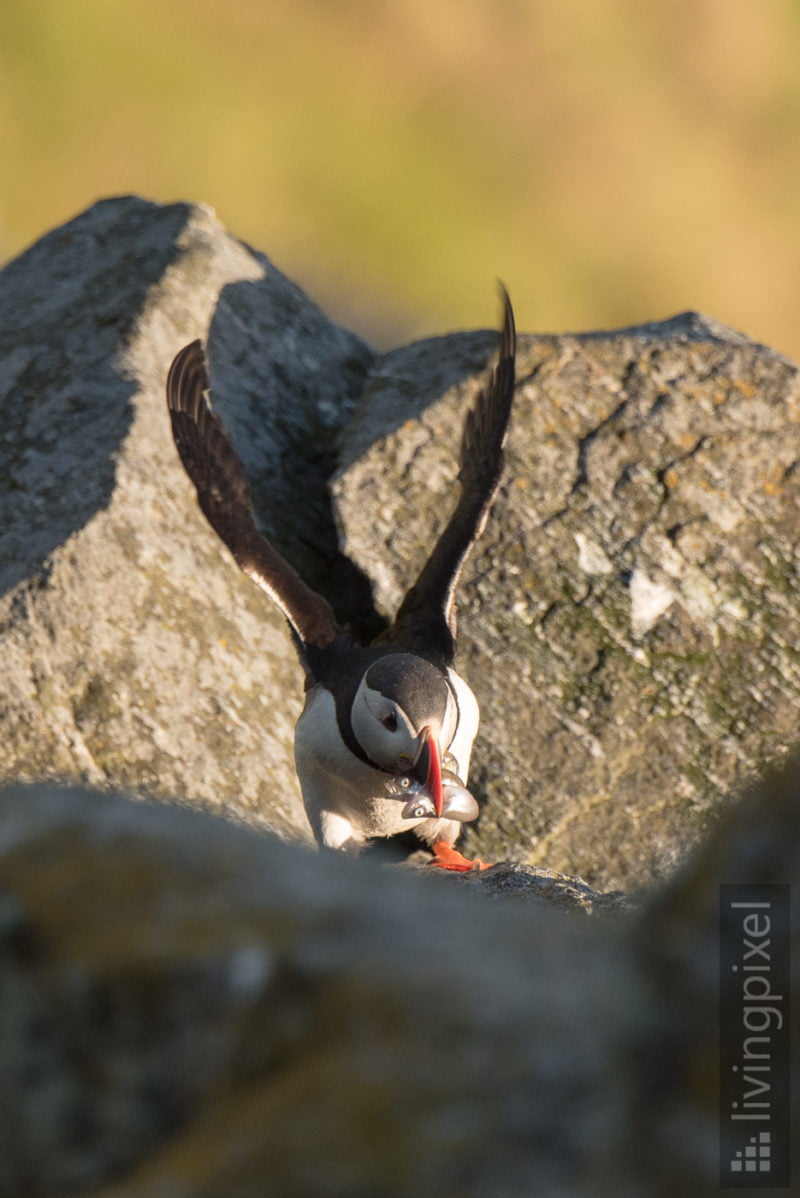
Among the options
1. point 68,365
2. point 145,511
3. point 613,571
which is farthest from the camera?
point 68,365

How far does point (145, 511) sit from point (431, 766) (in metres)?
2.07

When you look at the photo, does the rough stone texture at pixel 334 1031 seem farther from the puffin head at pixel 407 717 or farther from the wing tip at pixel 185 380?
the wing tip at pixel 185 380

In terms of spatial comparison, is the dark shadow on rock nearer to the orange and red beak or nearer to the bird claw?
the orange and red beak

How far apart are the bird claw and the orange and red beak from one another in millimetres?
263

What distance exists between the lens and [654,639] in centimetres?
688

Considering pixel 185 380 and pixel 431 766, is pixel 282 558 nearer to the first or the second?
pixel 185 380

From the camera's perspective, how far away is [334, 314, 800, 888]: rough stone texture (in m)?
6.51

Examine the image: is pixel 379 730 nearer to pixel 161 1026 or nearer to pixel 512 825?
pixel 512 825

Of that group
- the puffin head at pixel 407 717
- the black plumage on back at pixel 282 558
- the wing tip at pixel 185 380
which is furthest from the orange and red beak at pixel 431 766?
the wing tip at pixel 185 380

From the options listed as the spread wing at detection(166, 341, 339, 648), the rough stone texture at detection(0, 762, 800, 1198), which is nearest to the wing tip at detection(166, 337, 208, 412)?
the spread wing at detection(166, 341, 339, 648)

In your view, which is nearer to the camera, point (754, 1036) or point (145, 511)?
point (754, 1036)

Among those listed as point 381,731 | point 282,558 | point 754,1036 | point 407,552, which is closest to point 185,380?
point 282,558

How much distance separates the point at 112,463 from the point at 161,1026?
500 cm

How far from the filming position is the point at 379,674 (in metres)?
5.88
